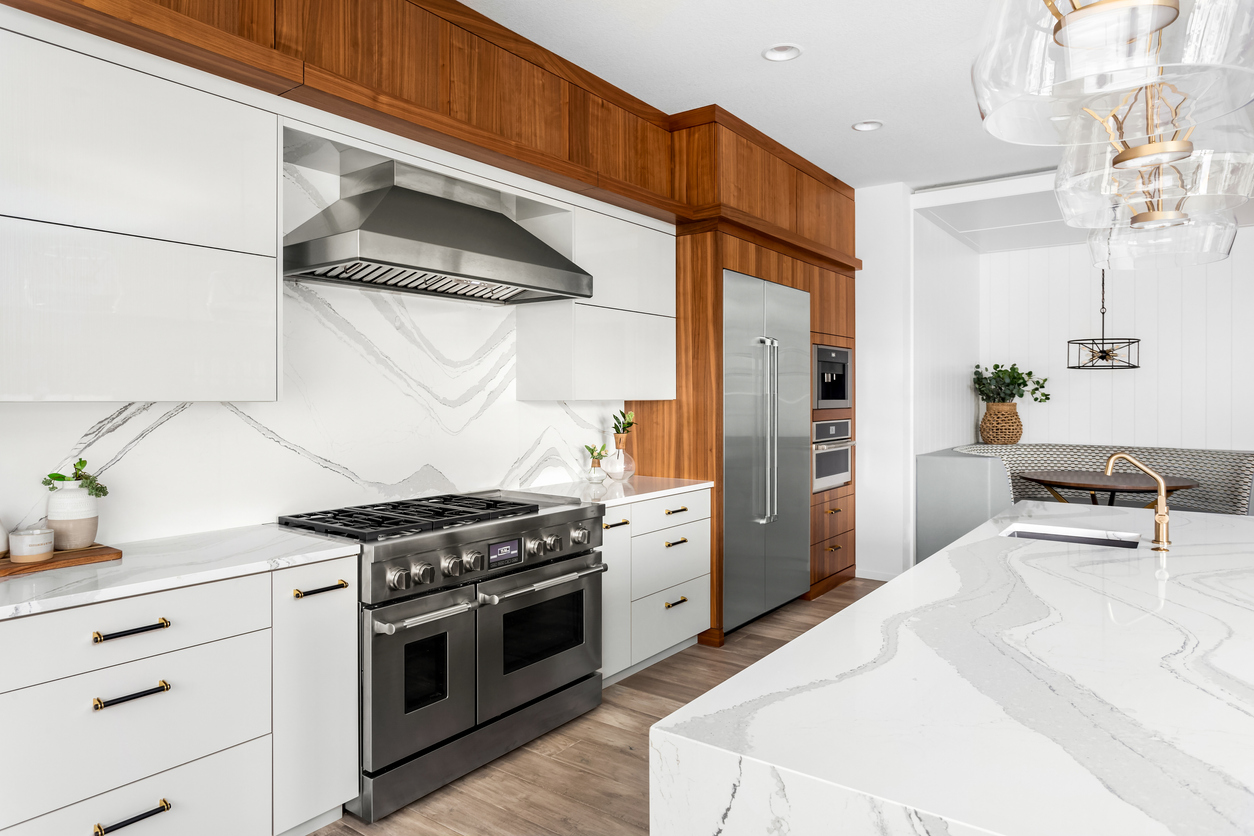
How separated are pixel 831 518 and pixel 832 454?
0.42 metres

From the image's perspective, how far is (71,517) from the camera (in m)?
1.96

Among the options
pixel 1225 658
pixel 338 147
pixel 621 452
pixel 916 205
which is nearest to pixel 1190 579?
pixel 1225 658

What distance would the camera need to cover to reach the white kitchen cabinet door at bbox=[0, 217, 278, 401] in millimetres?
1755

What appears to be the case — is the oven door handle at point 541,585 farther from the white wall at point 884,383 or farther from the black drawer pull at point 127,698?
the white wall at point 884,383

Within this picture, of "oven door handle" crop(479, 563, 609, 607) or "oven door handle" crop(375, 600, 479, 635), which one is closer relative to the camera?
"oven door handle" crop(375, 600, 479, 635)

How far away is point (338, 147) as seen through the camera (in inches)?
98.0

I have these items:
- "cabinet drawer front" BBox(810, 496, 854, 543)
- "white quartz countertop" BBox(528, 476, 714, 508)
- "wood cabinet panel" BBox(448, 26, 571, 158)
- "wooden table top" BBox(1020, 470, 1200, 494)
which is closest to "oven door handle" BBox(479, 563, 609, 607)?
"white quartz countertop" BBox(528, 476, 714, 508)

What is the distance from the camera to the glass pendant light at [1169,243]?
2277 mm

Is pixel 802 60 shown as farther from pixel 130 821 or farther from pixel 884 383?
pixel 130 821

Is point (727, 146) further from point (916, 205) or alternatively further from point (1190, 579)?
point (1190, 579)

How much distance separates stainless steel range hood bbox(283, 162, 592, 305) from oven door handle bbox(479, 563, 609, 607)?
110 centimetres

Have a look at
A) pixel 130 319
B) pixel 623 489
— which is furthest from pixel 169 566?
pixel 623 489

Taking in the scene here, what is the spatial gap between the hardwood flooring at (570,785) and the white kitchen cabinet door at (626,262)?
1740 millimetres

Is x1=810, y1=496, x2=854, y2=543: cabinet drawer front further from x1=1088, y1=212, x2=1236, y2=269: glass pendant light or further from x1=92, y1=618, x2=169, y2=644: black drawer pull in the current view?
x1=92, y1=618, x2=169, y2=644: black drawer pull
